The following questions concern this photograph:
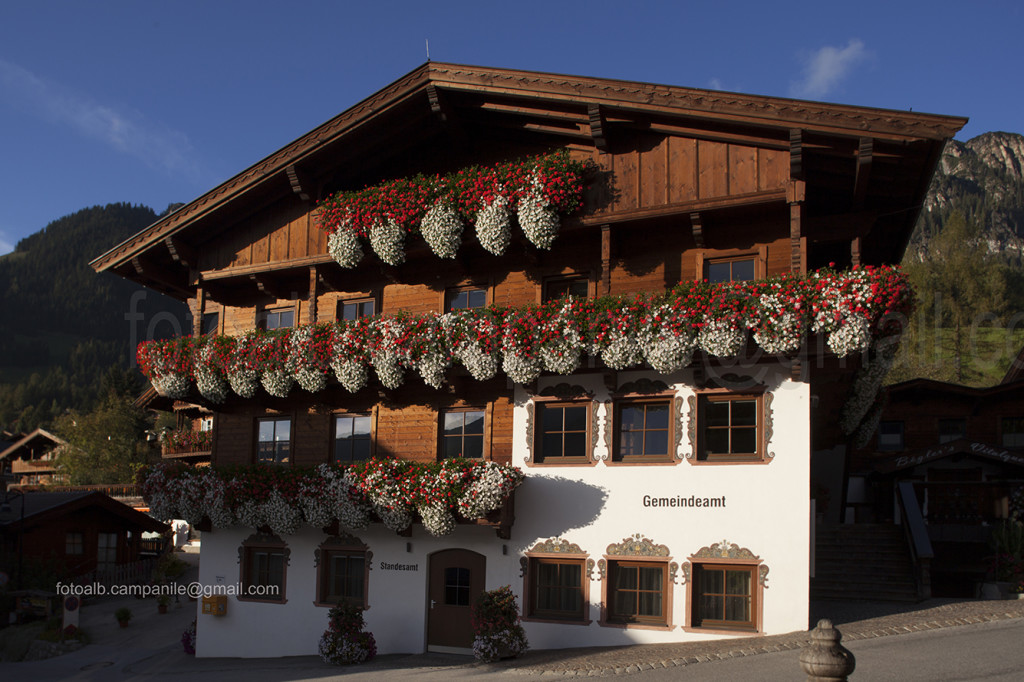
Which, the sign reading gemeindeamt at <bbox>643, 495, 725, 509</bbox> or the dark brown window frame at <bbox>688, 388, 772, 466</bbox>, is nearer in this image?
the dark brown window frame at <bbox>688, 388, 772, 466</bbox>

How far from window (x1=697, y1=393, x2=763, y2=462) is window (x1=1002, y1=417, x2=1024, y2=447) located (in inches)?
701

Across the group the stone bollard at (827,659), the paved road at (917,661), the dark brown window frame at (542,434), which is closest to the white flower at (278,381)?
the dark brown window frame at (542,434)

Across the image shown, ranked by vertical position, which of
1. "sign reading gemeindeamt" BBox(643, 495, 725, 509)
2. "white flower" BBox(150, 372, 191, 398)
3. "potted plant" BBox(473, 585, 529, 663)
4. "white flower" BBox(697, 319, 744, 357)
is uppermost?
"white flower" BBox(697, 319, 744, 357)

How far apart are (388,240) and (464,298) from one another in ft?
7.42

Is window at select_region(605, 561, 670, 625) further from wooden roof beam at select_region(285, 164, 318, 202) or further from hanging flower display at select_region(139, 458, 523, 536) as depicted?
wooden roof beam at select_region(285, 164, 318, 202)

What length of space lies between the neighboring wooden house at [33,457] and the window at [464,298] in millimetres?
58163

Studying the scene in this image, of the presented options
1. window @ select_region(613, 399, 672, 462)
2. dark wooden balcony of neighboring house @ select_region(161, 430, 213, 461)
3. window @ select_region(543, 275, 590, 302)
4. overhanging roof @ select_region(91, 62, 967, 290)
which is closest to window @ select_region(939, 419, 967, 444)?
overhanging roof @ select_region(91, 62, 967, 290)

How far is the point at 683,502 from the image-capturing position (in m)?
17.0

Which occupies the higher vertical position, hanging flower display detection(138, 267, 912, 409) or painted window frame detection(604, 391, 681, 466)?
hanging flower display detection(138, 267, 912, 409)

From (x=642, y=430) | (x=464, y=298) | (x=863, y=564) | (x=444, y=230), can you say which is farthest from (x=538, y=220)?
(x=863, y=564)

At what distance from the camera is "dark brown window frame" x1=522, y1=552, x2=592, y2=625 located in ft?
57.8

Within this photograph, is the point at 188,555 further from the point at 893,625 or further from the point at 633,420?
the point at 893,625

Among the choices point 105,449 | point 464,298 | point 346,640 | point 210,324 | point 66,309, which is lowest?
point 346,640

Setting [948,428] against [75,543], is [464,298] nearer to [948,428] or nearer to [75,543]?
[948,428]
